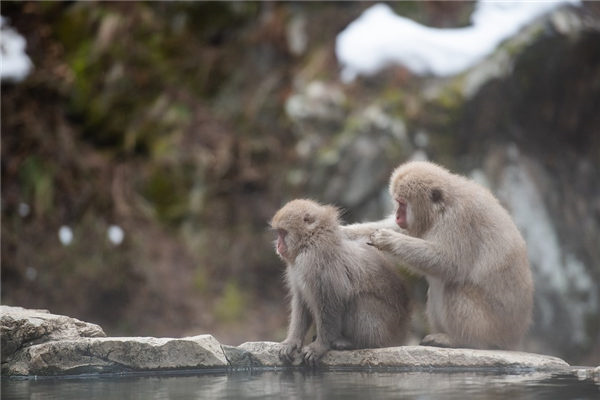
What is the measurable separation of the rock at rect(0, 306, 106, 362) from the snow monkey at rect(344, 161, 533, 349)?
2.19 m

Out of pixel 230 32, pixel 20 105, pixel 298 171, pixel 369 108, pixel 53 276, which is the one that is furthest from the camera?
pixel 230 32

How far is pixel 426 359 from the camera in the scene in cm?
532

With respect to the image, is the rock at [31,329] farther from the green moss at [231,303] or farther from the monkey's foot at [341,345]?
the green moss at [231,303]

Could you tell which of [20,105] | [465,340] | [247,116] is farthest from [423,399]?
[20,105]

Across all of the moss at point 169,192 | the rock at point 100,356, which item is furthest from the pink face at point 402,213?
the moss at point 169,192

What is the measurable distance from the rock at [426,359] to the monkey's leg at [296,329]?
76mm

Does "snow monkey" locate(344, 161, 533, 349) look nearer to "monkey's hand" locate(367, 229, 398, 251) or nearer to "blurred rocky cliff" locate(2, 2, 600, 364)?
"monkey's hand" locate(367, 229, 398, 251)

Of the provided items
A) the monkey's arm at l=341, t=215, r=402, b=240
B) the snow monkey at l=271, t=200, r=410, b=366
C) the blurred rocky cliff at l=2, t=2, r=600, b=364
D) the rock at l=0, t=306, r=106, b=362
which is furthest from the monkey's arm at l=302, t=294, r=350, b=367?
the blurred rocky cliff at l=2, t=2, r=600, b=364

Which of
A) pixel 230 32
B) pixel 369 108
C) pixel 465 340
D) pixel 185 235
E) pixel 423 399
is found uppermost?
pixel 230 32

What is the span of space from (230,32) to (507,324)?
10.1 m

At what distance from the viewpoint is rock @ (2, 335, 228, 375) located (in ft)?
17.0

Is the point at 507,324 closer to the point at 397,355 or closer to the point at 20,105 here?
the point at 397,355

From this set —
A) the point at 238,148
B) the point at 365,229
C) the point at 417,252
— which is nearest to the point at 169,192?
the point at 238,148

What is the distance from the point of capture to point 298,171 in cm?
1166
